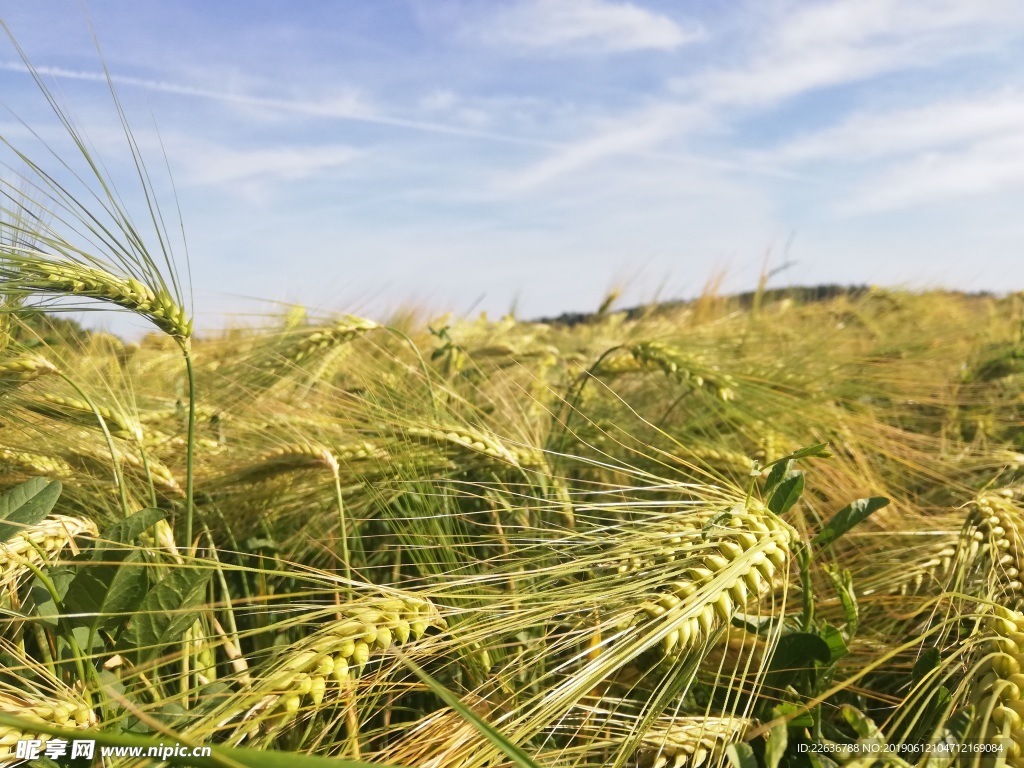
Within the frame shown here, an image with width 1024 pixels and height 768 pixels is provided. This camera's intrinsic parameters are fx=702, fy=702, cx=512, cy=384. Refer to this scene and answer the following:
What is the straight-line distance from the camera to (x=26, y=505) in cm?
101

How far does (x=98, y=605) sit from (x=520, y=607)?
556mm

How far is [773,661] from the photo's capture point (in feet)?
3.44

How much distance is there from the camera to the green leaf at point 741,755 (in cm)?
93

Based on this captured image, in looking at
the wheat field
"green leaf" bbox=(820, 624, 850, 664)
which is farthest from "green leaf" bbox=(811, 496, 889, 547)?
"green leaf" bbox=(820, 624, 850, 664)

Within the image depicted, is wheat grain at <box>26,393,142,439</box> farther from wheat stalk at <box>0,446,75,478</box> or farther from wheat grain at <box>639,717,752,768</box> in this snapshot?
wheat grain at <box>639,717,752,768</box>

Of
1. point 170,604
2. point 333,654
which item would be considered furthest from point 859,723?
point 170,604

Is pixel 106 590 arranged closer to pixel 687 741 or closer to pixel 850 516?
pixel 687 741

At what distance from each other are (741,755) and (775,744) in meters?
0.05

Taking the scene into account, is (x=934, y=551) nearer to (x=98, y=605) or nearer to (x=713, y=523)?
(x=713, y=523)

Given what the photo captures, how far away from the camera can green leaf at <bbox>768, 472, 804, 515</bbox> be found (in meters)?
0.96

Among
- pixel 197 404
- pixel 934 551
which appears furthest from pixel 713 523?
pixel 197 404

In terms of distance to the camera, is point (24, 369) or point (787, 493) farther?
point (24, 369)

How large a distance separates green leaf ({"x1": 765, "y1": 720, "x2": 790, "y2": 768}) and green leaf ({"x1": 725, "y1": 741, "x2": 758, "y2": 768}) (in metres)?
0.02

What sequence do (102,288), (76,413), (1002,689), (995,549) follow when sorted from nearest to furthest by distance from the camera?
(1002,689) → (995,549) → (102,288) → (76,413)
